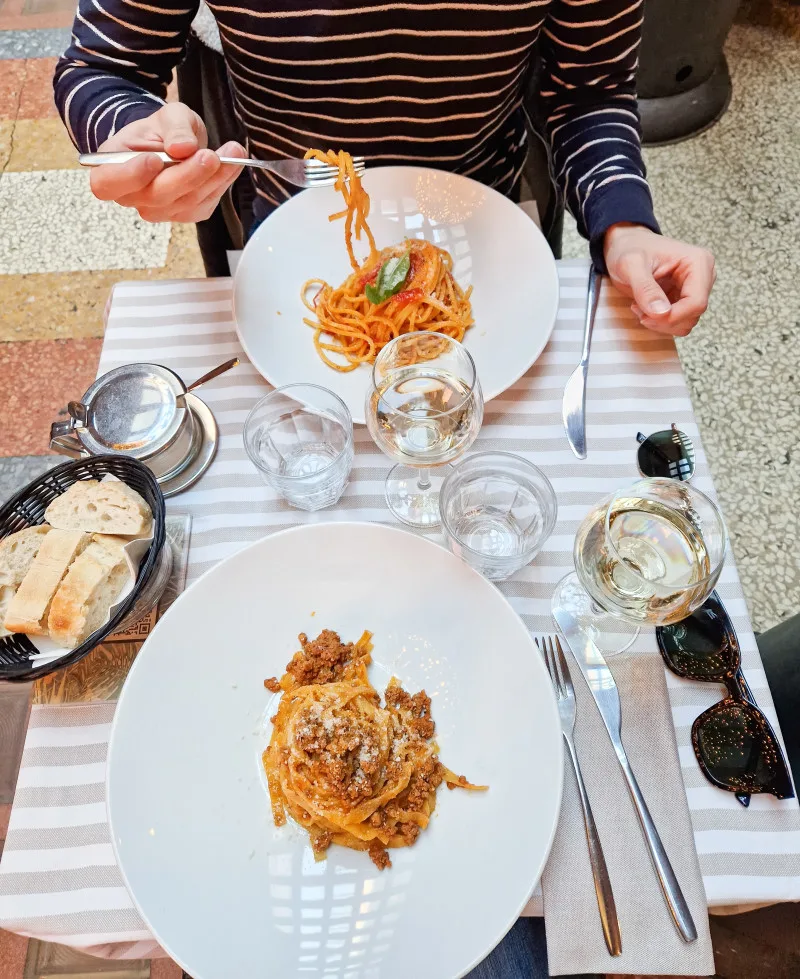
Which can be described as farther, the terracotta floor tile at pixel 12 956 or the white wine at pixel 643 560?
the terracotta floor tile at pixel 12 956

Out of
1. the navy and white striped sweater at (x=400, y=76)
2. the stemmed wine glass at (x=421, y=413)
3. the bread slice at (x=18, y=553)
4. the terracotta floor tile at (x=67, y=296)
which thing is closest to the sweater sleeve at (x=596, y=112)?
the navy and white striped sweater at (x=400, y=76)

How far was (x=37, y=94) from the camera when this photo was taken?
308 cm

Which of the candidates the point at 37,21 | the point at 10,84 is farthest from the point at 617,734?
the point at 37,21

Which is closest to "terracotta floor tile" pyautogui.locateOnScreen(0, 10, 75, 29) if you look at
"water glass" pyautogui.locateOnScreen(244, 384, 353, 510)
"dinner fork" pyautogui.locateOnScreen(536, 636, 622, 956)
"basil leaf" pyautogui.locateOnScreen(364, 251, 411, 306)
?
"basil leaf" pyautogui.locateOnScreen(364, 251, 411, 306)

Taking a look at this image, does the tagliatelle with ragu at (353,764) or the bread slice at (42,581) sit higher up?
the bread slice at (42,581)

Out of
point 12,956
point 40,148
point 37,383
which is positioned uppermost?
point 40,148

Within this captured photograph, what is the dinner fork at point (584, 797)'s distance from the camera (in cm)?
83

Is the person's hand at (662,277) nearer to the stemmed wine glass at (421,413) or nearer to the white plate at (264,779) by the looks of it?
the stemmed wine glass at (421,413)

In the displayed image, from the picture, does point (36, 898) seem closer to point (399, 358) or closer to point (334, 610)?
point (334, 610)

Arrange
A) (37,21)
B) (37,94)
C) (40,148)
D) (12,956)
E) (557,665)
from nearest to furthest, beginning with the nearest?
(557,665), (12,956), (40,148), (37,94), (37,21)

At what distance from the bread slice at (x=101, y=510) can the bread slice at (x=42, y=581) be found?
17 mm

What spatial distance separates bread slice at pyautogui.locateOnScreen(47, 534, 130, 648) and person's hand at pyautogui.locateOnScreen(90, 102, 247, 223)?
513mm

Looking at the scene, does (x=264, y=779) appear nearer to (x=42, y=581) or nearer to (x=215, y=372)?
(x=42, y=581)

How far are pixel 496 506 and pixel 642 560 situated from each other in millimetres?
224
